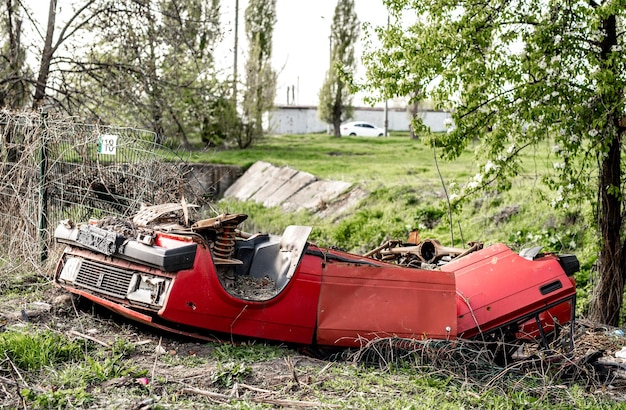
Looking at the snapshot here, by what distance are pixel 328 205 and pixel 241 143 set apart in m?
15.0

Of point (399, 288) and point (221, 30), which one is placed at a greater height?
point (221, 30)

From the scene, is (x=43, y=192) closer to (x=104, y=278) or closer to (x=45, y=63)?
(x=104, y=278)

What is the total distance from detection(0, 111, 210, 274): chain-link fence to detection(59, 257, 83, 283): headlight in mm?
2106

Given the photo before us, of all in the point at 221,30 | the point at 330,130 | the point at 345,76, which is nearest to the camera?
the point at 345,76

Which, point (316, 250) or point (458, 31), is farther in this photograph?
point (458, 31)

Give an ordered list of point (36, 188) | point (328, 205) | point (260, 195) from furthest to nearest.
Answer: point (260, 195)
point (328, 205)
point (36, 188)

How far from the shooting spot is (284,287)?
20.0 ft

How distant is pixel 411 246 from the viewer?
8312 millimetres

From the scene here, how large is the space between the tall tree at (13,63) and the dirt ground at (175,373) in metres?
6.91

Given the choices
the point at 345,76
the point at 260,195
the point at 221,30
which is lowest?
the point at 260,195

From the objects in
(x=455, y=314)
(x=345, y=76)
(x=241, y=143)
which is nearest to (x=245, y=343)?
(x=455, y=314)

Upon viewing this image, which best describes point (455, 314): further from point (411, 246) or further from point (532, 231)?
point (532, 231)

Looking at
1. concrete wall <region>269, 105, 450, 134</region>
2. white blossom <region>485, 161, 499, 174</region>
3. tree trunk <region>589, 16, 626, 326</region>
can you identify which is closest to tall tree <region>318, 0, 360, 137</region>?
concrete wall <region>269, 105, 450, 134</region>

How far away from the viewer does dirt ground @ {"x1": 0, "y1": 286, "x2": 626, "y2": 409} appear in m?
4.91
